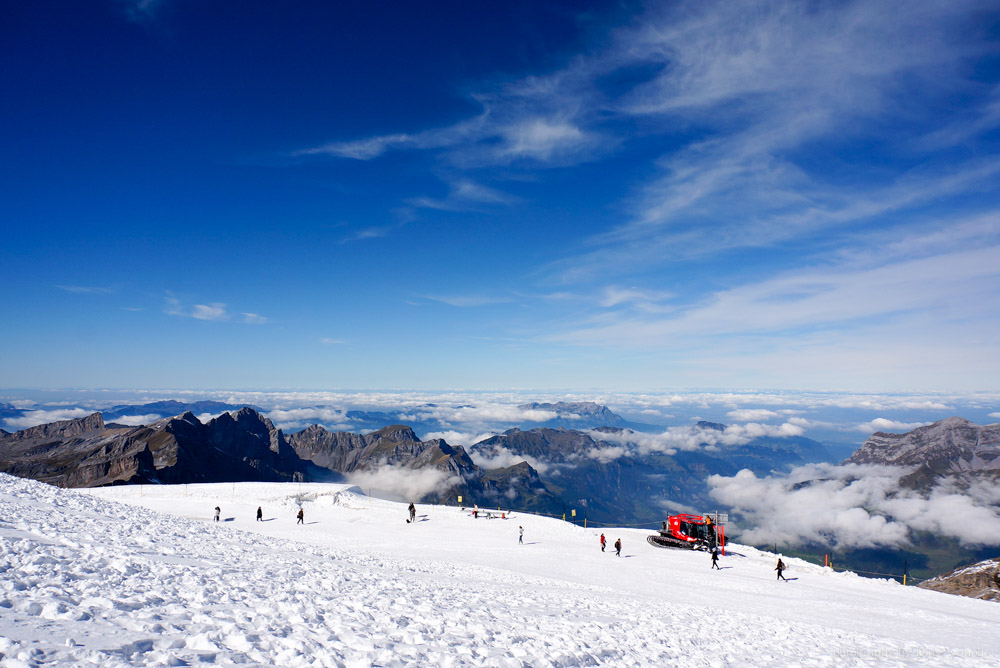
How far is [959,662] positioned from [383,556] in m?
28.9

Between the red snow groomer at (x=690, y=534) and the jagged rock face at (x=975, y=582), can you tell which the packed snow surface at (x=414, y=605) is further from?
the jagged rock face at (x=975, y=582)

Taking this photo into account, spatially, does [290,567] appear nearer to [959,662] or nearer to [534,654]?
[534,654]

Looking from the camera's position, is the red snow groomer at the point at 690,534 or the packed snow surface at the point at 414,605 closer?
the packed snow surface at the point at 414,605

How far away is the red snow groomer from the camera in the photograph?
41562mm

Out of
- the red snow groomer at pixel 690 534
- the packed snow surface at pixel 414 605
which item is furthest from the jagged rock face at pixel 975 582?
the packed snow surface at pixel 414 605

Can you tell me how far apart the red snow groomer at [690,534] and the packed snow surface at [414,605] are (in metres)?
2.33

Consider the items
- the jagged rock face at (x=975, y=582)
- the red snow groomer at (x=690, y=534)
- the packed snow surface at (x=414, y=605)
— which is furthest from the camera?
the jagged rock face at (x=975, y=582)

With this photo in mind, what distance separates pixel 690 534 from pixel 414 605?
3734cm

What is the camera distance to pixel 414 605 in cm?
1501

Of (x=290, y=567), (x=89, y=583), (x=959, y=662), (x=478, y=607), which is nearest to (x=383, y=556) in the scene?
(x=290, y=567)

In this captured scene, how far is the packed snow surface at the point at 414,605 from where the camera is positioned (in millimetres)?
9117

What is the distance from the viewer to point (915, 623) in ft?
76.9

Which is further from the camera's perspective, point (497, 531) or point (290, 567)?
point (497, 531)

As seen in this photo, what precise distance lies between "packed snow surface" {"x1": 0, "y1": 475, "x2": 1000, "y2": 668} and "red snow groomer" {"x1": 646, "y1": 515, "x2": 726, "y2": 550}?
2.33 metres
